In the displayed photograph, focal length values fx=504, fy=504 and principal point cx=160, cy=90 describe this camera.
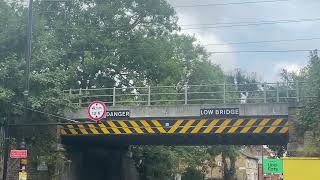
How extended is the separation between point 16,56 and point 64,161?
20.9 feet

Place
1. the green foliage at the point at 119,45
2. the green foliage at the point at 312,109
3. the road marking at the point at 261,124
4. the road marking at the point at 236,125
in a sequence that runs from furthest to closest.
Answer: the green foliage at the point at 119,45
the road marking at the point at 236,125
the road marking at the point at 261,124
the green foliage at the point at 312,109

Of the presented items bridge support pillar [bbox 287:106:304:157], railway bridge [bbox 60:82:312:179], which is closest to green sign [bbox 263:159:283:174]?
bridge support pillar [bbox 287:106:304:157]

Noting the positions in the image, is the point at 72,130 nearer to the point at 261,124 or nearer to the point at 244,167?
the point at 261,124

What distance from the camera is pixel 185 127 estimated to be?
2612 centimetres

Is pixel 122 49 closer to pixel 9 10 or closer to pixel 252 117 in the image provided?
pixel 9 10

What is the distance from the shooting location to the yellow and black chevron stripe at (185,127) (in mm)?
24969

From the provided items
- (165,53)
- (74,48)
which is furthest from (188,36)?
(74,48)

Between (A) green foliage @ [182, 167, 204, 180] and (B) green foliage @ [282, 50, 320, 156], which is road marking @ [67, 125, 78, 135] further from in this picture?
(A) green foliage @ [182, 167, 204, 180]

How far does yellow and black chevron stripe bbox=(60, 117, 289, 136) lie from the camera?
24969 millimetres

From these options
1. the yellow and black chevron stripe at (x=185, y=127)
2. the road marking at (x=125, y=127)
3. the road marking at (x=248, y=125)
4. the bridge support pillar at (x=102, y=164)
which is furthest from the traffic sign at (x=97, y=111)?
the road marking at (x=248, y=125)

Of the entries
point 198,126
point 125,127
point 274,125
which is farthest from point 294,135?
point 125,127

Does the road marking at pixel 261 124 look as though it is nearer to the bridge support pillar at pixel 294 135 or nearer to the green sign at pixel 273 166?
the bridge support pillar at pixel 294 135

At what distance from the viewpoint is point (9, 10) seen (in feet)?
90.2

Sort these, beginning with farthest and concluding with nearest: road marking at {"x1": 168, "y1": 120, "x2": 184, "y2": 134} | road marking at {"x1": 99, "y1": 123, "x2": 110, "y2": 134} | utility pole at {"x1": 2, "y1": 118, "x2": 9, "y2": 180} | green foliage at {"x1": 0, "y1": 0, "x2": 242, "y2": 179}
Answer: green foliage at {"x1": 0, "y1": 0, "x2": 242, "y2": 179}
road marking at {"x1": 99, "y1": 123, "x2": 110, "y2": 134}
road marking at {"x1": 168, "y1": 120, "x2": 184, "y2": 134}
utility pole at {"x1": 2, "y1": 118, "x2": 9, "y2": 180}
